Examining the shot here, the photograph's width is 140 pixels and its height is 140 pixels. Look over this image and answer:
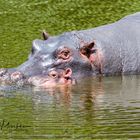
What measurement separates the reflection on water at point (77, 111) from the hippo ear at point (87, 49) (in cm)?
47

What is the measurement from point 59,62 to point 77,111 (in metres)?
2.80

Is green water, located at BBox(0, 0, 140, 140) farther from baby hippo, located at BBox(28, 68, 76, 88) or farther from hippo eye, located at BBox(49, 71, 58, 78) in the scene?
hippo eye, located at BBox(49, 71, 58, 78)

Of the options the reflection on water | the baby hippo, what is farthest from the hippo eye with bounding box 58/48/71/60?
the reflection on water

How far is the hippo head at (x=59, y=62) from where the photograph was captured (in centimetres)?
1130

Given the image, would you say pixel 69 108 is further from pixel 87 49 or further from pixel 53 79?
pixel 87 49

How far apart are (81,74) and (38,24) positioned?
722 centimetres

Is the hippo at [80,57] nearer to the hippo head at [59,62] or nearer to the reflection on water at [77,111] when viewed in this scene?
the hippo head at [59,62]

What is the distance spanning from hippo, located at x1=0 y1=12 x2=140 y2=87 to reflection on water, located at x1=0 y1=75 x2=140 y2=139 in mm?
301

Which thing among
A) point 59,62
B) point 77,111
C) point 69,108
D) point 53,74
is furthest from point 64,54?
point 77,111

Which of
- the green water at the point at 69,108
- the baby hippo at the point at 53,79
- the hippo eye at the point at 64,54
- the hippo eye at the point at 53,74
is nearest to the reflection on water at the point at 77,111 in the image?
the green water at the point at 69,108

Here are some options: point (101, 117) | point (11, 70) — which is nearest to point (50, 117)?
point (101, 117)

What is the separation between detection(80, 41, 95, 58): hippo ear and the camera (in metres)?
11.8

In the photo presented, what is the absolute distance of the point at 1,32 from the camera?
1783 centimetres

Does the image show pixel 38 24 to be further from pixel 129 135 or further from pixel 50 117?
pixel 129 135
